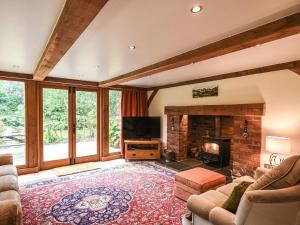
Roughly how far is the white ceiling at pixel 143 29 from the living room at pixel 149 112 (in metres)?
0.02

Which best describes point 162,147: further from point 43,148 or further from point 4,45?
point 4,45

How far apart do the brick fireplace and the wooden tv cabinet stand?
436 millimetres

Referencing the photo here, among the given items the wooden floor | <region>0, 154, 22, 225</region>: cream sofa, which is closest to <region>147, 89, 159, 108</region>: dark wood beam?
the wooden floor

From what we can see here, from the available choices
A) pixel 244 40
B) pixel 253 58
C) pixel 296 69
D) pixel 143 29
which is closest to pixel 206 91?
pixel 253 58

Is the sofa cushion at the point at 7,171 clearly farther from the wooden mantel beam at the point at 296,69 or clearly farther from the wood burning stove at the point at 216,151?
the wooden mantel beam at the point at 296,69

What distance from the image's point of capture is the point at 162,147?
6.11 m

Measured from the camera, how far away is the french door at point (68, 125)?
483 cm

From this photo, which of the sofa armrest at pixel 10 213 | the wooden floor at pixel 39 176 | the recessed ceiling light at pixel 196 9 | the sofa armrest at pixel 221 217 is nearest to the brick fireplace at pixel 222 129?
the wooden floor at pixel 39 176

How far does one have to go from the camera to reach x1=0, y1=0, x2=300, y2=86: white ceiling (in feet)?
5.20

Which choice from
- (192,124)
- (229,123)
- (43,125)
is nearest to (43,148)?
(43,125)

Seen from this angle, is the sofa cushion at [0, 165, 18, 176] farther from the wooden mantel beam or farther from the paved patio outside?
the wooden mantel beam

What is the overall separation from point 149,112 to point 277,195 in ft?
17.4

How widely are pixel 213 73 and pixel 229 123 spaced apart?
1563 mm

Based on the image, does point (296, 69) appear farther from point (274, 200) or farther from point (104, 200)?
point (104, 200)
